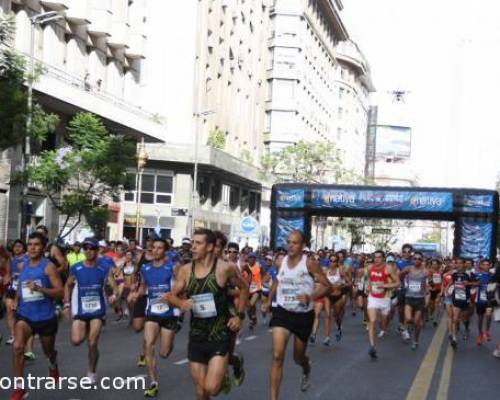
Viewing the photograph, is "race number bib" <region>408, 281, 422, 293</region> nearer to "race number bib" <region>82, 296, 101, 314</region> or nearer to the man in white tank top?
the man in white tank top

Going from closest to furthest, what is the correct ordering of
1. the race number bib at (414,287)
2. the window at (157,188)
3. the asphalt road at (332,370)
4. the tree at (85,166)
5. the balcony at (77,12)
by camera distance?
the asphalt road at (332,370)
the race number bib at (414,287)
the tree at (85,166)
the balcony at (77,12)
the window at (157,188)

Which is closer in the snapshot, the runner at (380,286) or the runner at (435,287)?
the runner at (380,286)

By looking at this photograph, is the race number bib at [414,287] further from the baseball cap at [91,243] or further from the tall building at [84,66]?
the tall building at [84,66]

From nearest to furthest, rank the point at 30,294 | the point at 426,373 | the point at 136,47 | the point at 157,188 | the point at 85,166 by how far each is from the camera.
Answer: the point at 30,294 < the point at 426,373 < the point at 85,166 < the point at 136,47 < the point at 157,188

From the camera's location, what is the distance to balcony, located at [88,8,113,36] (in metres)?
40.9

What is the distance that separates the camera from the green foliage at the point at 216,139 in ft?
200

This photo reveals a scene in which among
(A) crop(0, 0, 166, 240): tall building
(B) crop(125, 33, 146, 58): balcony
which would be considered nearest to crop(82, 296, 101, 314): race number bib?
(A) crop(0, 0, 166, 240): tall building

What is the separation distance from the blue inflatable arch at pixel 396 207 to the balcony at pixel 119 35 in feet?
49.0

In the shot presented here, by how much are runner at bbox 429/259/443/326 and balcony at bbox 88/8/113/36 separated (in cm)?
2110

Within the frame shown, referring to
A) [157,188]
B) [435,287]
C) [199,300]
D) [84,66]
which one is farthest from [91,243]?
[157,188]

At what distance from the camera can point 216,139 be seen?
61.2 meters

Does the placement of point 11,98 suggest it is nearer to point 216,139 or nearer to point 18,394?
point 18,394

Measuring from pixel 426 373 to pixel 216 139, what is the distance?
1919 inches

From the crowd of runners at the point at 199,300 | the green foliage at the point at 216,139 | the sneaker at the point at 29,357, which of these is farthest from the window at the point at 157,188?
the sneaker at the point at 29,357
